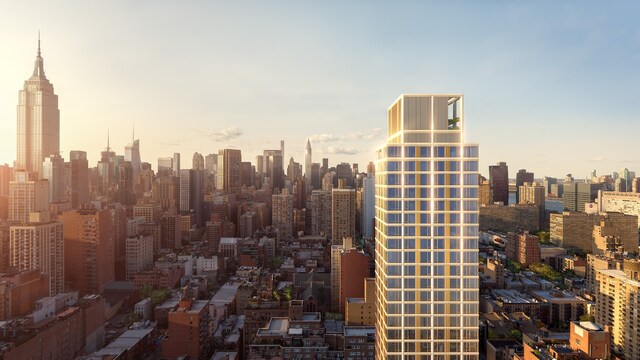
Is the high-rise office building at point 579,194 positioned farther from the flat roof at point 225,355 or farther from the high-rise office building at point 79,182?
the high-rise office building at point 79,182

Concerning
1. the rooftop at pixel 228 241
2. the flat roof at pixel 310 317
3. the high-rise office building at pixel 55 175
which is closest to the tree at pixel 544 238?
the rooftop at pixel 228 241

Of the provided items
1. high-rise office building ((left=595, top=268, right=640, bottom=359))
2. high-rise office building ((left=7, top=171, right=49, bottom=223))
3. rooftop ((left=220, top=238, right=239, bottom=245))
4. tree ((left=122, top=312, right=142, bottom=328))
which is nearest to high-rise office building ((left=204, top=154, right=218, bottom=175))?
rooftop ((left=220, top=238, right=239, bottom=245))

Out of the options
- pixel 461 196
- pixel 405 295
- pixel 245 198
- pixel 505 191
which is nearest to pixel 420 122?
pixel 461 196

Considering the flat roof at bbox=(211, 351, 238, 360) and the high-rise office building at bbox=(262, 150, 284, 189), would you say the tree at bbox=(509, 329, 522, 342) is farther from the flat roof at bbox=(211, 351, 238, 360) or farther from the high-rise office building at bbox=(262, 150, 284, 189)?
the high-rise office building at bbox=(262, 150, 284, 189)

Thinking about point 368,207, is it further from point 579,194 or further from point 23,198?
point 23,198

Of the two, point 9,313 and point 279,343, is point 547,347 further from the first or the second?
point 9,313

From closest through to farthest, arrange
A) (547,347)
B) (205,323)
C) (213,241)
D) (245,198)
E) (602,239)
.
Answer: (547,347), (205,323), (602,239), (213,241), (245,198)
